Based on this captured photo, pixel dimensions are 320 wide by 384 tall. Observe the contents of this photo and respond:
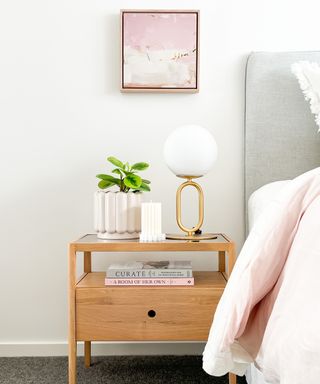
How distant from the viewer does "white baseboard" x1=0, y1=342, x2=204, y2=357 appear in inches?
90.4

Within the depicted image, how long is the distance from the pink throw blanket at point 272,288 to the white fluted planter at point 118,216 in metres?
0.68

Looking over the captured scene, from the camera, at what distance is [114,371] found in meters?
2.11

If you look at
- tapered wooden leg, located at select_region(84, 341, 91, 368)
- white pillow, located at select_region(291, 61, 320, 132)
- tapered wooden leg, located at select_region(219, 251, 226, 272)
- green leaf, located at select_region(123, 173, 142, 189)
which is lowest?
tapered wooden leg, located at select_region(84, 341, 91, 368)

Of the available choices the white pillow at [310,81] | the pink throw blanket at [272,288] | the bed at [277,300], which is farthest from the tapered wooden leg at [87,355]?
the white pillow at [310,81]

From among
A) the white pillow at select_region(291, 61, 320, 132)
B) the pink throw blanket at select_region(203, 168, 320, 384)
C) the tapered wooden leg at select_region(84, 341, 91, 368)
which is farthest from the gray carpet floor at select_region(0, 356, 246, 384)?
the white pillow at select_region(291, 61, 320, 132)

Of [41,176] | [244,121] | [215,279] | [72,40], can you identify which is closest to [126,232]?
[215,279]

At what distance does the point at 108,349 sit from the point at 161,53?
1.22 metres

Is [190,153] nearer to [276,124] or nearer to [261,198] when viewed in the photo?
[261,198]

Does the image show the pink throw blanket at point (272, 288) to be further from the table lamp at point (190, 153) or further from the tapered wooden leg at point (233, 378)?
the table lamp at point (190, 153)

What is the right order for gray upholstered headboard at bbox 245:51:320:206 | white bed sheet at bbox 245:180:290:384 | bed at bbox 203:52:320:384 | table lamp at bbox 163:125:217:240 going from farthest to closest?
gray upholstered headboard at bbox 245:51:320:206
table lamp at bbox 163:125:217:240
white bed sheet at bbox 245:180:290:384
bed at bbox 203:52:320:384

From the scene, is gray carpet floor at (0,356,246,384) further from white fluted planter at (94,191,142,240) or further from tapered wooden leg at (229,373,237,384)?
white fluted planter at (94,191,142,240)

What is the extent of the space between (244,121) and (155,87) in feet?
1.26

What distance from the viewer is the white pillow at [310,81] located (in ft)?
6.80

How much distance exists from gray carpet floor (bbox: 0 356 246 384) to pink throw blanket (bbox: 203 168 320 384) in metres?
0.73
